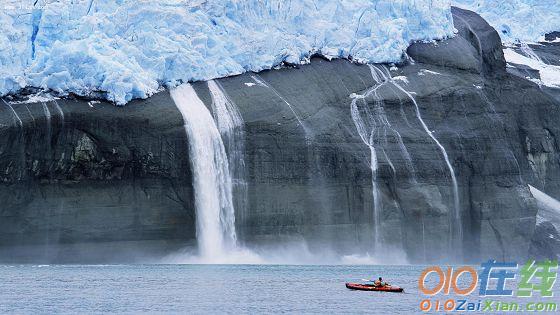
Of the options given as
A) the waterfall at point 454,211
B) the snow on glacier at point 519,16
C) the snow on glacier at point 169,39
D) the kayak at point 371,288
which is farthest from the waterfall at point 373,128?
the snow on glacier at point 519,16

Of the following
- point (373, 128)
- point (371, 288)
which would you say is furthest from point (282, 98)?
point (371, 288)

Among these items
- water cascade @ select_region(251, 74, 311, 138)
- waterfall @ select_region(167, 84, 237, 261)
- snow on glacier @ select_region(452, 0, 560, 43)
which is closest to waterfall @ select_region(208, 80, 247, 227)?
waterfall @ select_region(167, 84, 237, 261)

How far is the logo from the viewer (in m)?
42.2

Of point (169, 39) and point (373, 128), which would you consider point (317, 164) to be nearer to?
point (373, 128)

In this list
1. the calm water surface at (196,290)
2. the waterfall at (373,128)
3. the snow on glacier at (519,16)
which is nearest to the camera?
the calm water surface at (196,290)

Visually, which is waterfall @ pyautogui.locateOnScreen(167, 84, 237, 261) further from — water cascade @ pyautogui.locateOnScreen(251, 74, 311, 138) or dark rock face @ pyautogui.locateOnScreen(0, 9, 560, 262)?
water cascade @ pyautogui.locateOnScreen(251, 74, 311, 138)

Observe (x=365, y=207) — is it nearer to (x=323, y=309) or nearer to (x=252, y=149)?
(x=252, y=149)

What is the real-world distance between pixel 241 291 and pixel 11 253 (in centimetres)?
1692

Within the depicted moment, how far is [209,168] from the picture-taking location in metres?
62.2

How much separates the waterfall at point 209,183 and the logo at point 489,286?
392 inches

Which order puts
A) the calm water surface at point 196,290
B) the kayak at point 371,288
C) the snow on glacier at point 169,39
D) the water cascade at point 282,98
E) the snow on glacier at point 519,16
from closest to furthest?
the calm water surface at point 196,290
the kayak at point 371,288
the snow on glacier at point 169,39
the water cascade at point 282,98
the snow on glacier at point 519,16

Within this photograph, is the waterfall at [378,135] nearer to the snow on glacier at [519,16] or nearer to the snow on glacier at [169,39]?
the snow on glacier at [169,39]

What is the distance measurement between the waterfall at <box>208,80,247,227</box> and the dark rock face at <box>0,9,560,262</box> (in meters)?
0.31

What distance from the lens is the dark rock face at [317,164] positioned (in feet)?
195
